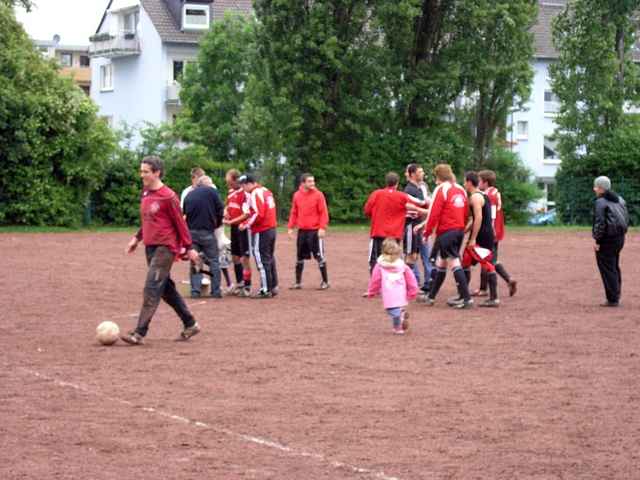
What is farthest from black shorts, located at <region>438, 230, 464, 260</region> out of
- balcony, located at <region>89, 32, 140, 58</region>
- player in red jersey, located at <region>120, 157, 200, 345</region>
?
balcony, located at <region>89, 32, 140, 58</region>

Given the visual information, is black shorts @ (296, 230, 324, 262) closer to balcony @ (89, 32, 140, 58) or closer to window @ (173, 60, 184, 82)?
window @ (173, 60, 184, 82)

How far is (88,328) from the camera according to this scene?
16.0m

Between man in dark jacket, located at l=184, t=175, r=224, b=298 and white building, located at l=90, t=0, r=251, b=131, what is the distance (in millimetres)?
50344

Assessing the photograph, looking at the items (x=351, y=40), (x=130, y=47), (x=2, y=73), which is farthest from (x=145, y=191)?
(x=130, y=47)

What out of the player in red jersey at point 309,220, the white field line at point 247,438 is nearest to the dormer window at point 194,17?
the player in red jersey at point 309,220

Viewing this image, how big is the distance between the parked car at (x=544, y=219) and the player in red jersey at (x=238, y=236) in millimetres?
33425

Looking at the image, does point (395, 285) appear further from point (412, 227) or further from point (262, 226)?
point (262, 226)

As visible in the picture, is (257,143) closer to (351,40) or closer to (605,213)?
(351,40)

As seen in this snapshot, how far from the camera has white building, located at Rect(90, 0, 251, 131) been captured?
72062 millimetres

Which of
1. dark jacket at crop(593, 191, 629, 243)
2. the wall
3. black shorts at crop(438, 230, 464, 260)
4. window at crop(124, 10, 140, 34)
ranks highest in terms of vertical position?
window at crop(124, 10, 140, 34)

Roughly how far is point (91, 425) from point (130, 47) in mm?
65745

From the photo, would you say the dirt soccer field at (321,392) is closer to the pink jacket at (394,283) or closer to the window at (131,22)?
the pink jacket at (394,283)

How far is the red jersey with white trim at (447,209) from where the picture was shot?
1814 centimetres

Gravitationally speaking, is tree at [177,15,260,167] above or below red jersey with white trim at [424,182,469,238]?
above
